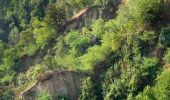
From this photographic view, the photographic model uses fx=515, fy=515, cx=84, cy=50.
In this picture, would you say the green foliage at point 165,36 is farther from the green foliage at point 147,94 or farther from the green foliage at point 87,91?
the green foliage at point 87,91

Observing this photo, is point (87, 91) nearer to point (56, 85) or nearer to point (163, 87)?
point (56, 85)

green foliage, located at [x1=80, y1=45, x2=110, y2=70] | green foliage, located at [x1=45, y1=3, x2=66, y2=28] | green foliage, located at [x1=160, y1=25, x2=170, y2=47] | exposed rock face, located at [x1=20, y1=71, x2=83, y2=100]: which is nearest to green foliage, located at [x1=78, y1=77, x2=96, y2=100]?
exposed rock face, located at [x1=20, y1=71, x2=83, y2=100]

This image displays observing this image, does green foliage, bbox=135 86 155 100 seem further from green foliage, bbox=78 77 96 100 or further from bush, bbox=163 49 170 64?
green foliage, bbox=78 77 96 100

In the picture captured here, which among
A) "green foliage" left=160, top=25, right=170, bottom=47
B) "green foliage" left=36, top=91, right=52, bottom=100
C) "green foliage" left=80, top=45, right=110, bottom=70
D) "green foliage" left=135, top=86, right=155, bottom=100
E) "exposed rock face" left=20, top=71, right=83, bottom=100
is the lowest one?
"green foliage" left=135, top=86, right=155, bottom=100

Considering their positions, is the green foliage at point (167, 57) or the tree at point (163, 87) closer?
the tree at point (163, 87)

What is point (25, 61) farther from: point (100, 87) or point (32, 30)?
point (100, 87)

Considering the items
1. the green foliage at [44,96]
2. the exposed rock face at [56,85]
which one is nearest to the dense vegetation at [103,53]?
the green foliage at [44,96]

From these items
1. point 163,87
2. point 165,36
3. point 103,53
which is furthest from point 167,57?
point 103,53
